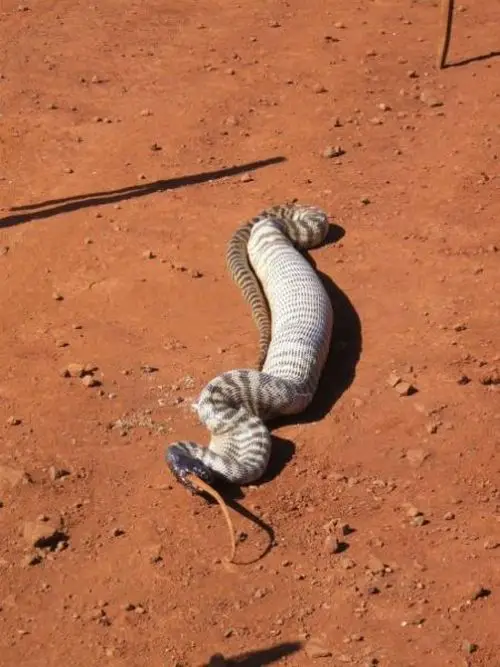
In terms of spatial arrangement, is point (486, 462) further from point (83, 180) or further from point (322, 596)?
point (83, 180)

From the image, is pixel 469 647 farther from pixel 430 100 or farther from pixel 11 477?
pixel 430 100

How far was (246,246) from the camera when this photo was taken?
10328 mm

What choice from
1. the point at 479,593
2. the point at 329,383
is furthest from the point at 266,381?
the point at 479,593

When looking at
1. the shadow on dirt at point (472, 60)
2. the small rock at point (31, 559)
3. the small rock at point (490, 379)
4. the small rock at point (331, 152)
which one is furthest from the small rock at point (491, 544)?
the shadow on dirt at point (472, 60)

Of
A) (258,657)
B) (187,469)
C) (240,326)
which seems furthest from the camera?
(240,326)

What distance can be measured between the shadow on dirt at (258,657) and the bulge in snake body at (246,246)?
3090 mm

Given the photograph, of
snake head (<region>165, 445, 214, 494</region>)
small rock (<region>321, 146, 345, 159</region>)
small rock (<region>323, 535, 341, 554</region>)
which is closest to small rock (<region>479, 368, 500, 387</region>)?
small rock (<region>323, 535, 341, 554</region>)

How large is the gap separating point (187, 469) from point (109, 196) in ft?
13.9

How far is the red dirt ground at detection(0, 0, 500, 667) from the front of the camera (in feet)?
22.3

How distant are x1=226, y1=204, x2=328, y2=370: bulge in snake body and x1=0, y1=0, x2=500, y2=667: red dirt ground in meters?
0.12

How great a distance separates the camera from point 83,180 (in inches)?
449

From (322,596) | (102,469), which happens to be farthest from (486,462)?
(102,469)

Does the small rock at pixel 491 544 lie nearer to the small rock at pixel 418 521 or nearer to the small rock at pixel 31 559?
the small rock at pixel 418 521

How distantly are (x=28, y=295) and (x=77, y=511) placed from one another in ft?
8.98
